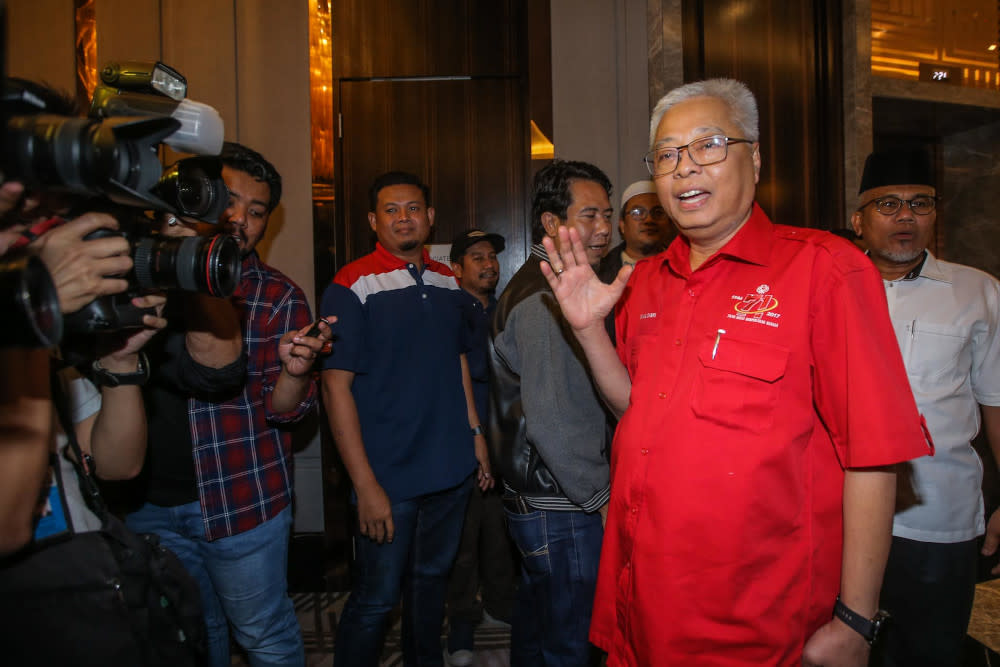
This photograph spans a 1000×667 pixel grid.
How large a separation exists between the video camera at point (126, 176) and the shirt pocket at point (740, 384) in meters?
0.96

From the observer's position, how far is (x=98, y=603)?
87 centimetres

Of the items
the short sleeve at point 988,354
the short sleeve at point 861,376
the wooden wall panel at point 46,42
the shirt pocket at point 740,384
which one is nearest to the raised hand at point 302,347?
the shirt pocket at point 740,384

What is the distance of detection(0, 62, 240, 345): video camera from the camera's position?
2.33 ft

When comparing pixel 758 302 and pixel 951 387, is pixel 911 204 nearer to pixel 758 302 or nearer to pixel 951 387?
pixel 951 387

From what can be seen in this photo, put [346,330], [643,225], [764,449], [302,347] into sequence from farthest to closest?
[643,225] < [346,330] < [302,347] < [764,449]

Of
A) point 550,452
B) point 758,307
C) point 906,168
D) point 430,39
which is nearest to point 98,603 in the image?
point 550,452

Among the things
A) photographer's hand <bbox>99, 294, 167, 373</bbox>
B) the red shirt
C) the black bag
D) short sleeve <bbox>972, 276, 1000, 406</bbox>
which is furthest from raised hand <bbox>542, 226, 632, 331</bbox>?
short sleeve <bbox>972, 276, 1000, 406</bbox>

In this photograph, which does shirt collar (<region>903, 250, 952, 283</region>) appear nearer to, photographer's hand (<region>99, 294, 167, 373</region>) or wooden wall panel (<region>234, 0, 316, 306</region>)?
photographer's hand (<region>99, 294, 167, 373</region>)

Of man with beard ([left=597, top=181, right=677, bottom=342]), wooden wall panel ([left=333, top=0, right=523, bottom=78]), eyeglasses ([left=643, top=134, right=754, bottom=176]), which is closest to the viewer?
eyeglasses ([left=643, top=134, right=754, bottom=176])

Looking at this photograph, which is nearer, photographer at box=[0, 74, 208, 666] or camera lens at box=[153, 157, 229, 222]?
photographer at box=[0, 74, 208, 666]

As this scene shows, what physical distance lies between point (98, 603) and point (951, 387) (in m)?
2.15

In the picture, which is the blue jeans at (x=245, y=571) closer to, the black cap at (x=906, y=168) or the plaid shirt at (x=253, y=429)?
the plaid shirt at (x=253, y=429)

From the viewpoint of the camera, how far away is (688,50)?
313cm

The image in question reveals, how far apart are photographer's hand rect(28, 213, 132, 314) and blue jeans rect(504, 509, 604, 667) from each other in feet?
3.93
